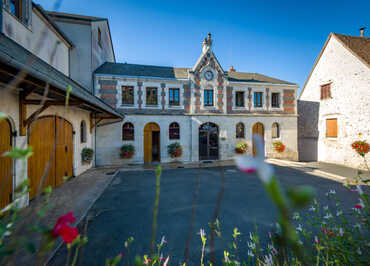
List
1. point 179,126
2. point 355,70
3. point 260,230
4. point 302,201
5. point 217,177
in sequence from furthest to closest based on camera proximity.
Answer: point 179,126
point 355,70
point 217,177
point 260,230
point 302,201

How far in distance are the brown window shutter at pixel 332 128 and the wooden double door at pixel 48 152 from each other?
16486mm

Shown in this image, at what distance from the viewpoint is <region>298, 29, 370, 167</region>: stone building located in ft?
36.4

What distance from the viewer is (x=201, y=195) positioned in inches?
246

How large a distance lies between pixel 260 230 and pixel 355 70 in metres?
13.7

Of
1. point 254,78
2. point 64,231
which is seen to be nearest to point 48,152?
point 64,231

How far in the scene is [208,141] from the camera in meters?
13.9

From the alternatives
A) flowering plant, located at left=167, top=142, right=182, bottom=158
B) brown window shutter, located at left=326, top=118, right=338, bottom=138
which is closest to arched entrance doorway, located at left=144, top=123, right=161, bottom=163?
flowering plant, located at left=167, top=142, right=182, bottom=158

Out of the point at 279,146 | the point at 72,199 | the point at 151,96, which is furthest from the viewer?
the point at 279,146

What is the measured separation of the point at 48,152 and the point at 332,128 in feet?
57.6

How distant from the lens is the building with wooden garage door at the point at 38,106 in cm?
391

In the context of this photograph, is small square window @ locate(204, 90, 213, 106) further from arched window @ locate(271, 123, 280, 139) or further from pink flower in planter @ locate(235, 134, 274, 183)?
pink flower in planter @ locate(235, 134, 274, 183)

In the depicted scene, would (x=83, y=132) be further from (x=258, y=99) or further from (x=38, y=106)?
(x=258, y=99)

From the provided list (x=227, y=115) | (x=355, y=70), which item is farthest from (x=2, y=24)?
(x=355, y=70)

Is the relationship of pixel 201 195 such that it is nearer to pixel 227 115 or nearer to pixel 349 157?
pixel 227 115
